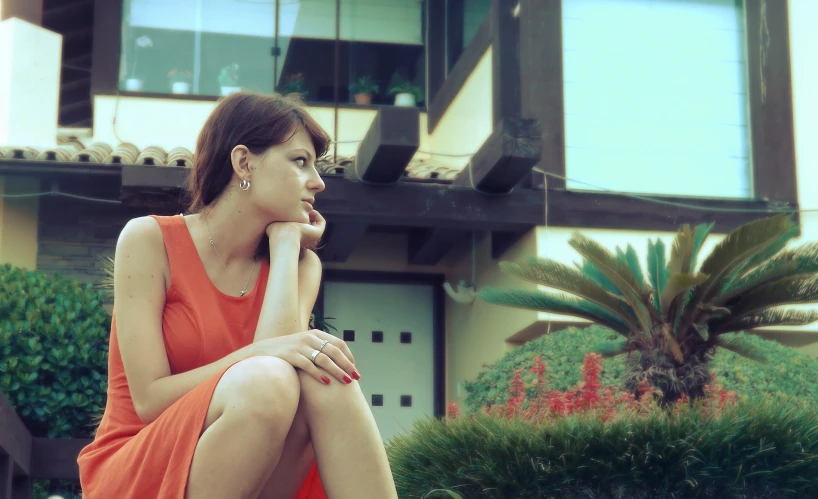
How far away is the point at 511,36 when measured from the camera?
8.73 m

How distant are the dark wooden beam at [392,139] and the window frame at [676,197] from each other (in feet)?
4.72

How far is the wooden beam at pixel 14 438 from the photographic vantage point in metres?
6.29

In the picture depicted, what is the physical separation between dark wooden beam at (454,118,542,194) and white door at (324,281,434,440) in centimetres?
255

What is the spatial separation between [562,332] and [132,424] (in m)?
5.16

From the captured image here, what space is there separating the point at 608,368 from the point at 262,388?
4981 millimetres

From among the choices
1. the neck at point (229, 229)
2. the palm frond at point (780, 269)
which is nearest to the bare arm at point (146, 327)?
the neck at point (229, 229)

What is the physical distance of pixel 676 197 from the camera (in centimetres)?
880

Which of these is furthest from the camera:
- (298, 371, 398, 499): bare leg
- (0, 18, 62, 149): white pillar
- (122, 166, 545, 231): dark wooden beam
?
(0, 18, 62, 149): white pillar

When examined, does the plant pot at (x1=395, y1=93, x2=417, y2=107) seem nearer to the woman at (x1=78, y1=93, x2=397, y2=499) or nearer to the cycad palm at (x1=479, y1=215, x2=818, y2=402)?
the cycad palm at (x1=479, y1=215, x2=818, y2=402)

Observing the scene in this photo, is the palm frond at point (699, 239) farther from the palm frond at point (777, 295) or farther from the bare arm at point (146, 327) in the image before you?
the bare arm at point (146, 327)

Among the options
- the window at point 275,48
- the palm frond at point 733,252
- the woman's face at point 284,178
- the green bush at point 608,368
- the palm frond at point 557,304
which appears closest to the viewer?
the woman's face at point 284,178

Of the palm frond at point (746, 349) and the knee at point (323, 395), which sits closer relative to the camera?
the knee at point (323, 395)

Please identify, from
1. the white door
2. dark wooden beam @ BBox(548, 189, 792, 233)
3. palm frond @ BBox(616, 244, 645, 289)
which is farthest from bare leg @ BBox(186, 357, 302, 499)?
the white door

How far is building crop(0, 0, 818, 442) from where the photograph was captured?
8234 mm
